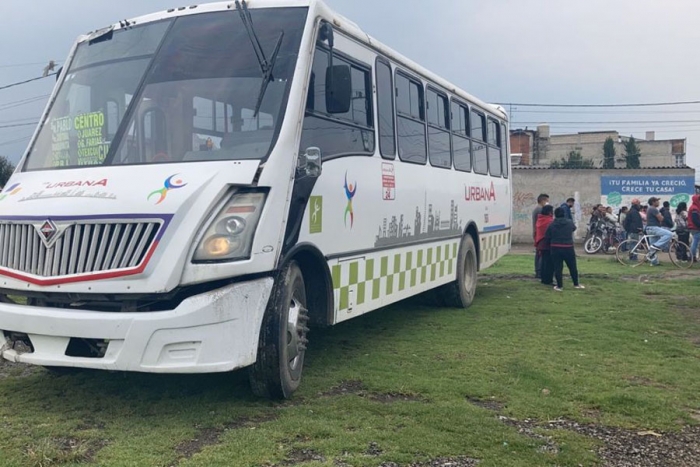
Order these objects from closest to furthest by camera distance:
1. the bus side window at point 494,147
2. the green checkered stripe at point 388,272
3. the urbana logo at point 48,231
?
the urbana logo at point 48,231 < the green checkered stripe at point 388,272 < the bus side window at point 494,147

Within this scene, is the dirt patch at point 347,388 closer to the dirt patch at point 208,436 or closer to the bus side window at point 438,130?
the dirt patch at point 208,436

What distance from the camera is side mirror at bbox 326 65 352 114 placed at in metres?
5.73

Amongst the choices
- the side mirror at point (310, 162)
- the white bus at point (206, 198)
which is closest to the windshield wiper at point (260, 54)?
the white bus at point (206, 198)

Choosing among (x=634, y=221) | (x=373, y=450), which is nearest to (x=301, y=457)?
(x=373, y=450)

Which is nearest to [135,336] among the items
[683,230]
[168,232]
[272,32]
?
[168,232]

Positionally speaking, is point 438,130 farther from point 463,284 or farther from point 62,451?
point 62,451

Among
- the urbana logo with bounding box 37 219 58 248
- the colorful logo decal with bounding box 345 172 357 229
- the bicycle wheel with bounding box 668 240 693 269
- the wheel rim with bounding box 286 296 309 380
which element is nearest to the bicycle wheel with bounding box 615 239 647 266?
the bicycle wheel with bounding box 668 240 693 269

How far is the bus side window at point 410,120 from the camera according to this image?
7.86 m

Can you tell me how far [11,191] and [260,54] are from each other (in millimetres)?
2105

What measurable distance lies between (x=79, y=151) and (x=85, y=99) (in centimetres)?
58

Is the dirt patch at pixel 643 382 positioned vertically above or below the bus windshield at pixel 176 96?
below

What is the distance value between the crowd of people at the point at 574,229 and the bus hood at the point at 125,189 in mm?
8678

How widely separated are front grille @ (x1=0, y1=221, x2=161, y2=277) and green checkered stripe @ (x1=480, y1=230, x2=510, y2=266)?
25.2ft

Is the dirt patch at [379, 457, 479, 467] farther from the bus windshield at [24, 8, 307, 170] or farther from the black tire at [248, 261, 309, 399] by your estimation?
the bus windshield at [24, 8, 307, 170]
